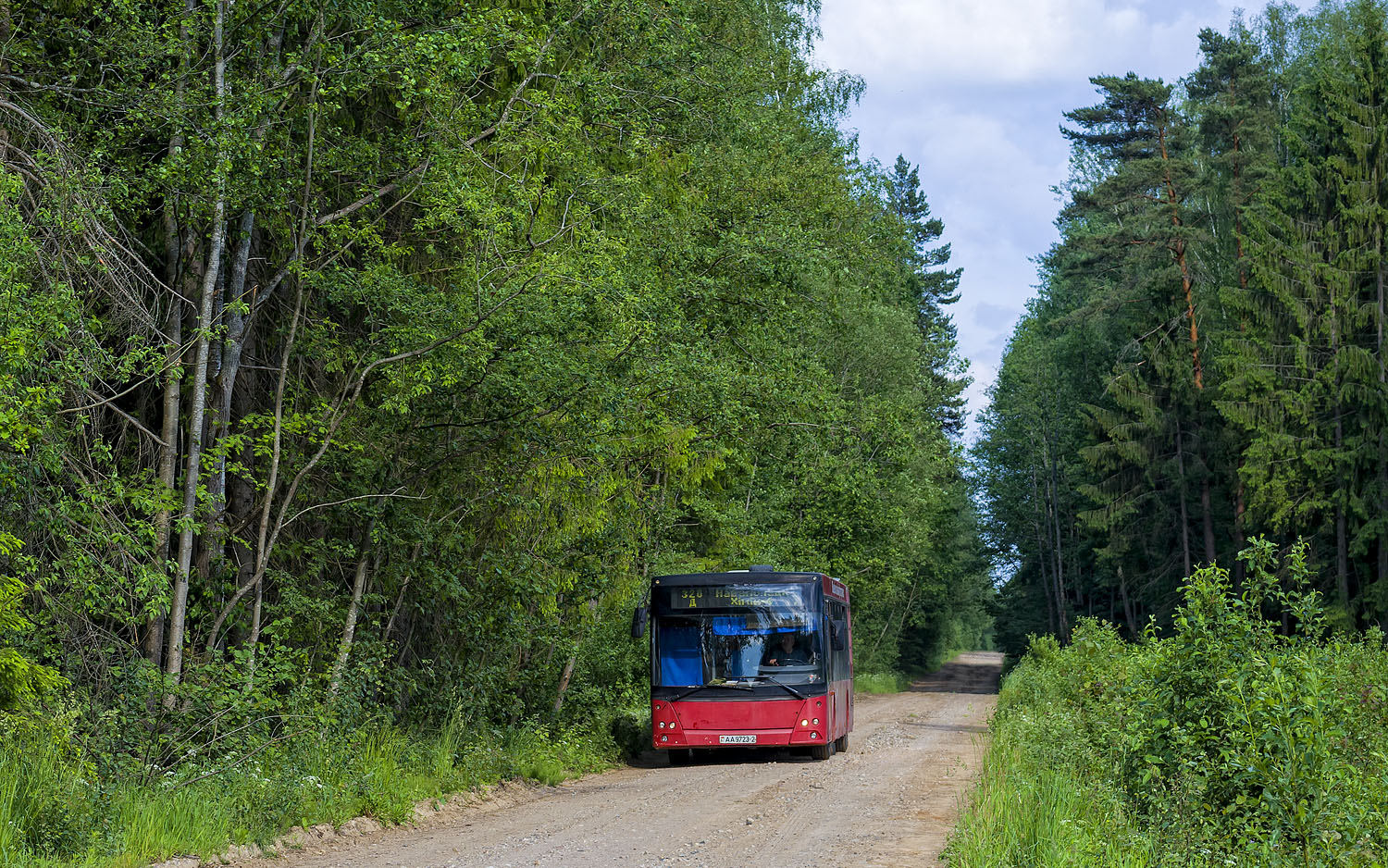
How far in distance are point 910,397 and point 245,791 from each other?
28.2 meters

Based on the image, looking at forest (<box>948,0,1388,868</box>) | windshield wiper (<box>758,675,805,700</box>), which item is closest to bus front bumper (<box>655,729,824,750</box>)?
windshield wiper (<box>758,675,805,700</box>)

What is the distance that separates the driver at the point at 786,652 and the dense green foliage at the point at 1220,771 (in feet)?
24.2

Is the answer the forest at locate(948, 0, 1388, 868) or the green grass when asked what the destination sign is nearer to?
the forest at locate(948, 0, 1388, 868)

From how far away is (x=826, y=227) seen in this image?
24.0 metres

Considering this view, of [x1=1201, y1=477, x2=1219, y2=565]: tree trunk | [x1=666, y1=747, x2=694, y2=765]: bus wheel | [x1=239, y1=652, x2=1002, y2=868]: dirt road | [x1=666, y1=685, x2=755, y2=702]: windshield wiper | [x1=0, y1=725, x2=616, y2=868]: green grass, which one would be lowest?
[x1=666, y1=747, x2=694, y2=765]: bus wheel

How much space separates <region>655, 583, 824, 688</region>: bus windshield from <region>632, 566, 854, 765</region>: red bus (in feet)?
0.04

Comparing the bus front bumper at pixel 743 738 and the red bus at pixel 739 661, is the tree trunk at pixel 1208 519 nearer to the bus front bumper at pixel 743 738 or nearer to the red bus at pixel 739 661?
the red bus at pixel 739 661

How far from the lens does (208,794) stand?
31.3ft

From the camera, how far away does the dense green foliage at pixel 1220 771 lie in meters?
6.97

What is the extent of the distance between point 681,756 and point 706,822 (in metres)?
8.05

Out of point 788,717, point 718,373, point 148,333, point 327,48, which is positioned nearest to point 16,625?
point 148,333

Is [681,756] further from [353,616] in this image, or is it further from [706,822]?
[706,822]

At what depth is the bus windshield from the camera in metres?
17.7

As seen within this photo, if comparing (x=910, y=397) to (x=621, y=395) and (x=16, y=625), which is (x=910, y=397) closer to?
(x=621, y=395)
